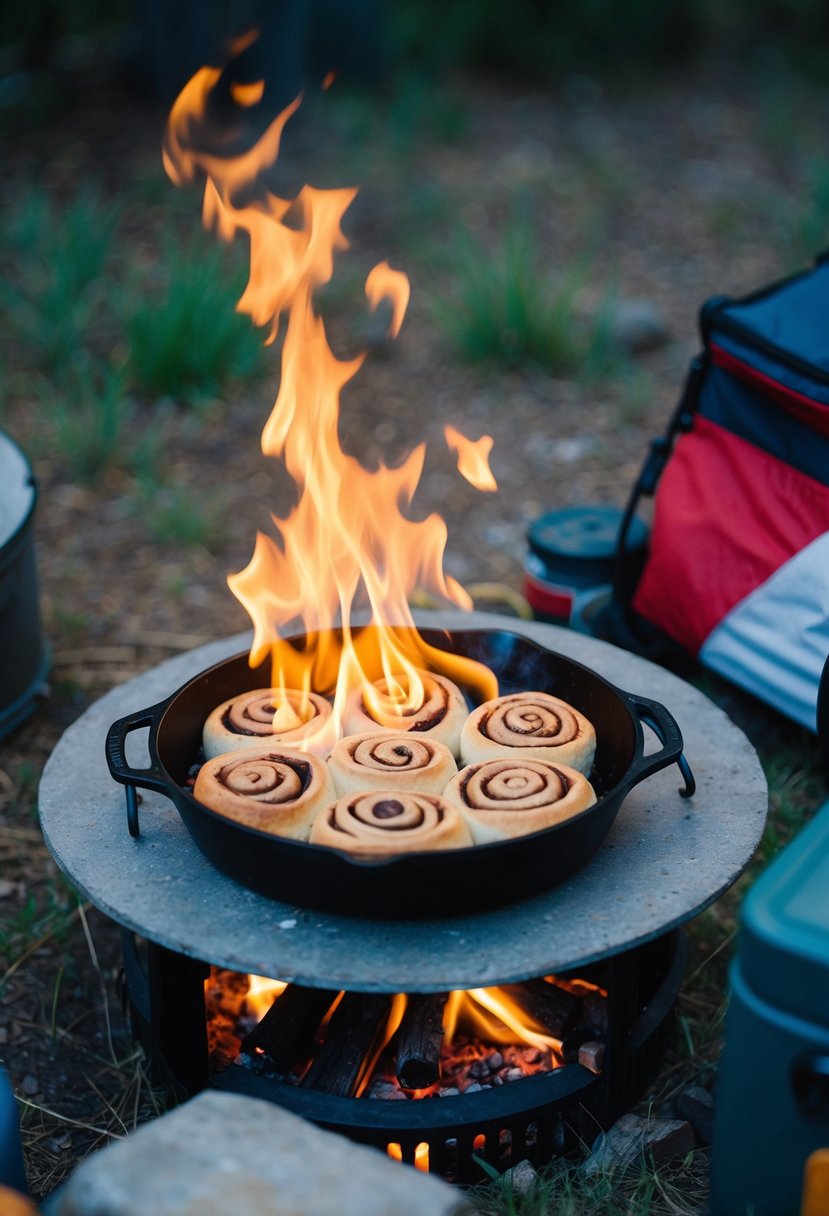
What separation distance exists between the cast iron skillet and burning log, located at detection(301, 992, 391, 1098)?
337mm

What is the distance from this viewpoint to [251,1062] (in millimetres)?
1915

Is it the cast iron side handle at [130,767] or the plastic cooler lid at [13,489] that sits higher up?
the cast iron side handle at [130,767]

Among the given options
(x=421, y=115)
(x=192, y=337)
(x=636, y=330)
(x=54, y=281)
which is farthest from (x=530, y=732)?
(x=421, y=115)

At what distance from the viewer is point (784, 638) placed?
253 cm

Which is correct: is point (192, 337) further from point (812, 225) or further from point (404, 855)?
point (404, 855)

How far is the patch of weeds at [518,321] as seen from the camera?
4273 mm

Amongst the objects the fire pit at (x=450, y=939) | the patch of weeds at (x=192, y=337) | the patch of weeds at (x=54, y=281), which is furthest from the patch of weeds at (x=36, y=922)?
the patch of weeds at (x=54, y=281)

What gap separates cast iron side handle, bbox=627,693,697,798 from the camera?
69.6 inches

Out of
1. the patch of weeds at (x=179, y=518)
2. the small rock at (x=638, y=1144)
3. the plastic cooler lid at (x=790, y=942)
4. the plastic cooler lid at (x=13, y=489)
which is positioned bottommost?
the patch of weeds at (x=179, y=518)

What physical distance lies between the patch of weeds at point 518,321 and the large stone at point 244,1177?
333 centimetres

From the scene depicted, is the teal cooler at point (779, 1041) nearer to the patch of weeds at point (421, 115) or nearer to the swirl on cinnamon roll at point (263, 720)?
the swirl on cinnamon roll at point (263, 720)

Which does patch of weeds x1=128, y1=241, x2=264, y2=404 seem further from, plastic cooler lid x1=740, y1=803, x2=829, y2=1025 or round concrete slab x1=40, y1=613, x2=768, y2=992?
plastic cooler lid x1=740, y1=803, x2=829, y2=1025

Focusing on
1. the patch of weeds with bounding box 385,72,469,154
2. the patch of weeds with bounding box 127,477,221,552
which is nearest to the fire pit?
the patch of weeds with bounding box 127,477,221,552

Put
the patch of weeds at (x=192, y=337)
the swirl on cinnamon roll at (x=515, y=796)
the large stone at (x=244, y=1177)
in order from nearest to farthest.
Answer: the large stone at (x=244, y=1177)
the swirl on cinnamon roll at (x=515, y=796)
the patch of weeds at (x=192, y=337)
